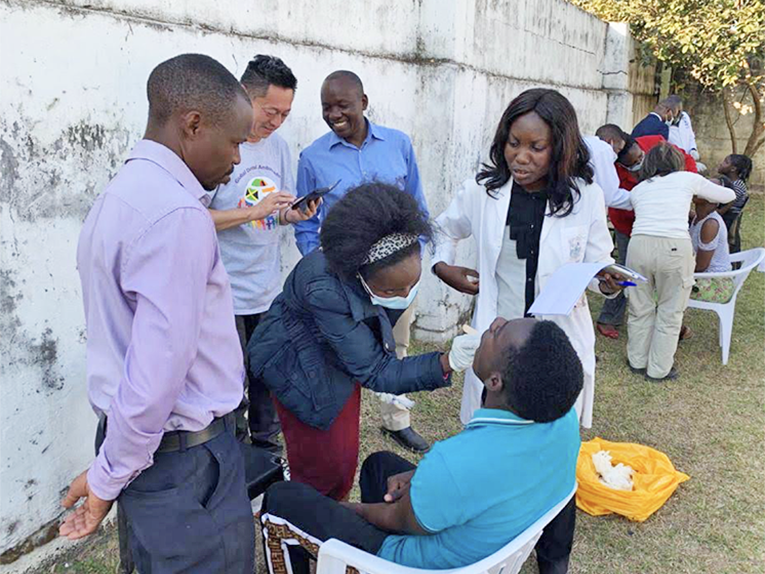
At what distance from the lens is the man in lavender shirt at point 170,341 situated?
127 centimetres

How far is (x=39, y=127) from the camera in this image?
2178 millimetres

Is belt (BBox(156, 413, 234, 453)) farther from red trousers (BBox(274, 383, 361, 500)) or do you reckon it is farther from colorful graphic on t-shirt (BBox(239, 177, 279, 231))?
colorful graphic on t-shirt (BBox(239, 177, 279, 231))

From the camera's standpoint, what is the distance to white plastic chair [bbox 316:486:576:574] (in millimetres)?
1540

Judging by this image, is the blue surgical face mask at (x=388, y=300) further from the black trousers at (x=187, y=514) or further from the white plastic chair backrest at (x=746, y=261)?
the white plastic chair backrest at (x=746, y=261)

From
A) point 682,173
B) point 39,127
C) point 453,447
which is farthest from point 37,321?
point 682,173

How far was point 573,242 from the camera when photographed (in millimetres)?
2490

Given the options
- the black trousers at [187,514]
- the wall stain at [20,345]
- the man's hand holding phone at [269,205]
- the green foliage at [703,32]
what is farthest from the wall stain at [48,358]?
the green foliage at [703,32]

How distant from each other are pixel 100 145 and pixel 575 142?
184cm

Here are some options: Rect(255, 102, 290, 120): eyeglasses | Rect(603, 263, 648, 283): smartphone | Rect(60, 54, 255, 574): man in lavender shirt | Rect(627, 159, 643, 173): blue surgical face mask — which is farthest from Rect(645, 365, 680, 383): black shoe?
Rect(60, 54, 255, 574): man in lavender shirt

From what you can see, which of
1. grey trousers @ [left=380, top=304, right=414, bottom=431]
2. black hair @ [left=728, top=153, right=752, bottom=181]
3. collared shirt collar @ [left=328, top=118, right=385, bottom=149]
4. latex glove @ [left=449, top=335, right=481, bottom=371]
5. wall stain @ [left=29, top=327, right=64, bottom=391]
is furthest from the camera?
black hair @ [left=728, top=153, right=752, bottom=181]

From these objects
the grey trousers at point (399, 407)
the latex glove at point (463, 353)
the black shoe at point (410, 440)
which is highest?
the latex glove at point (463, 353)

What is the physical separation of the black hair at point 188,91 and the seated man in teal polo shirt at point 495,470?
0.94 meters

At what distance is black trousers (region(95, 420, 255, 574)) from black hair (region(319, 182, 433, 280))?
0.65m

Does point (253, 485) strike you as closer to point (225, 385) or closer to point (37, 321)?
point (225, 385)
